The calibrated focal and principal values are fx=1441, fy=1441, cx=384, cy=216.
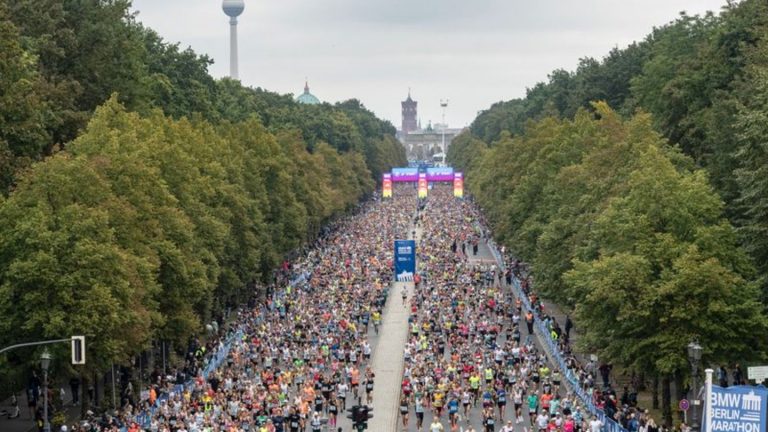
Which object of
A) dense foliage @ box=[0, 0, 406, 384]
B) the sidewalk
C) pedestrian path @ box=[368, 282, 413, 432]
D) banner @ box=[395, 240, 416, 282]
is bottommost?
the sidewalk

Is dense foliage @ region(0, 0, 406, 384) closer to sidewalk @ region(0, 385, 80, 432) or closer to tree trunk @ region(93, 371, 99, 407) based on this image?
tree trunk @ region(93, 371, 99, 407)

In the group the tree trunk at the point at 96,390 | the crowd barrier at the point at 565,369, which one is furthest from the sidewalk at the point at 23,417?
the crowd barrier at the point at 565,369

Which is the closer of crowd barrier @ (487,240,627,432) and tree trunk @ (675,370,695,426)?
crowd barrier @ (487,240,627,432)

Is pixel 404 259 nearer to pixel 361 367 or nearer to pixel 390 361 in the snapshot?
pixel 390 361

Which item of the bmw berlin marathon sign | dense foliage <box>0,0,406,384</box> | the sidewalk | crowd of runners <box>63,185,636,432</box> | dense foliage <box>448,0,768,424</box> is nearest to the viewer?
the bmw berlin marathon sign

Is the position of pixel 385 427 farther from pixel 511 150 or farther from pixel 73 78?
pixel 511 150

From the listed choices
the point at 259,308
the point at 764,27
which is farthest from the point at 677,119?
the point at 259,308

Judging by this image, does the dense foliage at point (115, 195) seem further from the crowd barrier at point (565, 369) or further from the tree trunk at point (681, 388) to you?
the tree trunk at point (681, 388)

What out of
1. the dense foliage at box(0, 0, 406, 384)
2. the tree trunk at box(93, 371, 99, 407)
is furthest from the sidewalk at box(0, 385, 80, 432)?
the dense foliage at box(0, 0, 406, 384)
